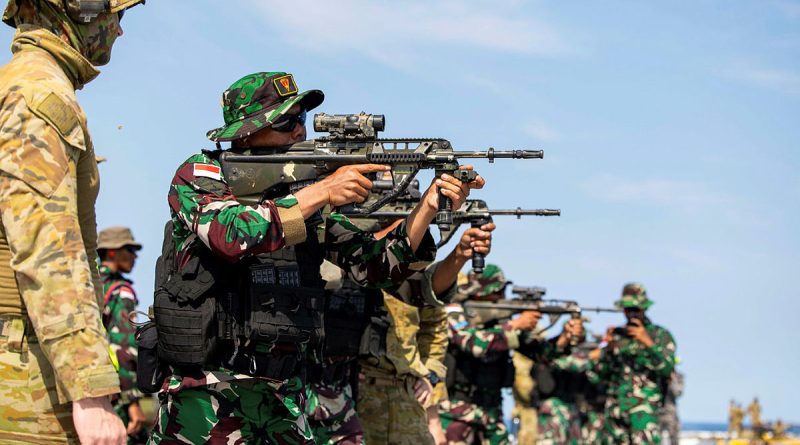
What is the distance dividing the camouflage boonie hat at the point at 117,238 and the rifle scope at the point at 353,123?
4.87 meters

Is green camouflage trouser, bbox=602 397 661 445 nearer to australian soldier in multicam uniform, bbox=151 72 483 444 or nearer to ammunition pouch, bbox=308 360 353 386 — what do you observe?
ammunition pouch, bbox=308 360 353 386

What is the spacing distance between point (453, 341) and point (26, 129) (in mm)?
10451

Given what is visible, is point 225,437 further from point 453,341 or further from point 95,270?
point 453,341

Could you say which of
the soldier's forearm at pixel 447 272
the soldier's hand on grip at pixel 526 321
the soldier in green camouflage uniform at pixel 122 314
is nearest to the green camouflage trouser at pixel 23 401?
the soldier's forearm at pixel 447 272

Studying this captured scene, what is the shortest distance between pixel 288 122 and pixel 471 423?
8343 millimetres

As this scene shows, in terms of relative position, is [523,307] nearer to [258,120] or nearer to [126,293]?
[126,293]

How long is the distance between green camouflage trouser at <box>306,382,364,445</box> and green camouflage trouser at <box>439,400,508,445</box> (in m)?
5.99

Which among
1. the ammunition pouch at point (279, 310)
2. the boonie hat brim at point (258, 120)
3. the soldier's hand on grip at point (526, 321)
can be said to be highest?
the boonie hat brim at point (258, 120)

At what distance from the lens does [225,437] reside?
5680mm

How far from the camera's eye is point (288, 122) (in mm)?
6203

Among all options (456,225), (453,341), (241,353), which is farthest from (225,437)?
(453,341)

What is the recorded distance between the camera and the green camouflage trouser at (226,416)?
224 inches

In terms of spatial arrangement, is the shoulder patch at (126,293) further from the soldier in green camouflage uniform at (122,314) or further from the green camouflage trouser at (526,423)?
the green camouflage trouser at (526,423)

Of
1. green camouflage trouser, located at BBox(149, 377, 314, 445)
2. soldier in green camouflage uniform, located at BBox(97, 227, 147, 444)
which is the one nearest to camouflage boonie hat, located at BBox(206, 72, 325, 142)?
green camouflage trouser, located at BBox(149, 377, 314, 445)
